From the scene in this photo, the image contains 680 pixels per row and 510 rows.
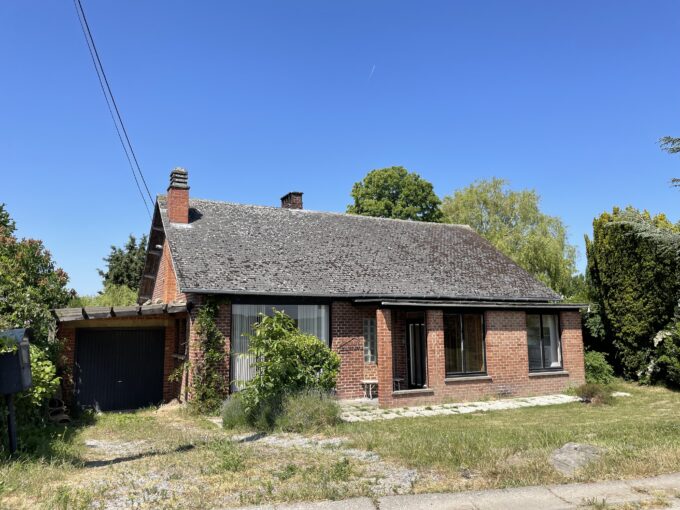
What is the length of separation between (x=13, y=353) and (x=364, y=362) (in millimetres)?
9422

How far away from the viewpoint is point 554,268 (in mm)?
25938

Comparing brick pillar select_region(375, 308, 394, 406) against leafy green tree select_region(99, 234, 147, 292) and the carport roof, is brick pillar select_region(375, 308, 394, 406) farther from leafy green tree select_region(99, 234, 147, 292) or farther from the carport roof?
leafy green tree select_region(99, 234, 147, 292)

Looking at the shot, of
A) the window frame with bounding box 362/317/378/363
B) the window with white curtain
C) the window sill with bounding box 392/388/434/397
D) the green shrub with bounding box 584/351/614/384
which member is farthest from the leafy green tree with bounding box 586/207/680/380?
the window with white curtain

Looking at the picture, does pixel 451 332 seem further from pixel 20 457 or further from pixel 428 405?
pixel 20 457

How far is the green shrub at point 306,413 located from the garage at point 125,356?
451 cm

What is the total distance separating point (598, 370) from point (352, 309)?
28.6ft

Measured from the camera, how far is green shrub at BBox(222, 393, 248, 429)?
10.1 meters

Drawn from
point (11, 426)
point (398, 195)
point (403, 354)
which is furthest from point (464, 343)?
point (398, 195)

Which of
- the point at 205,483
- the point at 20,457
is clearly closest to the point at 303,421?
the point at 205,483

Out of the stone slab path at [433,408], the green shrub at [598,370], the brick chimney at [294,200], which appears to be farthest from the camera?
the brick chimney at [294,200]

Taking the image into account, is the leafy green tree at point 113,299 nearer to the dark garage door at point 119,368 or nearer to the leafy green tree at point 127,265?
the leafy green tree at point 127,265

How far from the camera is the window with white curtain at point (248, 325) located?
1299cm

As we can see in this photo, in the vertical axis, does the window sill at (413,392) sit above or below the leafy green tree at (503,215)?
below

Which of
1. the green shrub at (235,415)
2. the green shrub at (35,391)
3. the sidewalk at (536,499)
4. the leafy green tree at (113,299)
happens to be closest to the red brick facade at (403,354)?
the green shrub at (235,415)
